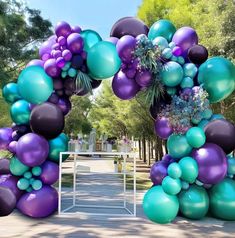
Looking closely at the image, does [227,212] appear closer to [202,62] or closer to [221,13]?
[202,62]

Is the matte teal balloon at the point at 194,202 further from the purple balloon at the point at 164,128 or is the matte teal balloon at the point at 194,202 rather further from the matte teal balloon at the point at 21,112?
the matte teal balloon at the point at 21,112

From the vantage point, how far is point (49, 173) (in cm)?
815

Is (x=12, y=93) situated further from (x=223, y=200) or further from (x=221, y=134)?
(x=223, y=200)

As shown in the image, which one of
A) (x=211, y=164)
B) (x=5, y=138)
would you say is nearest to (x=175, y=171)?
(x=211, y=164)

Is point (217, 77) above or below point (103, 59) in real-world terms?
below

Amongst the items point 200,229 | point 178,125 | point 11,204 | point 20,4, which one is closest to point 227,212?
point 200,229

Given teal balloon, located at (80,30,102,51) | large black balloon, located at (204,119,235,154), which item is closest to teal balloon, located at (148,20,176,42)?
teal balloon, located at (80,30,102,51)

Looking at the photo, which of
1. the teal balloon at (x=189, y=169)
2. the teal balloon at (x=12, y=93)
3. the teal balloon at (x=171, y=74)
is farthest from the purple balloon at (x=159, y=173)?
the teal balloon at (x=12, y=93)

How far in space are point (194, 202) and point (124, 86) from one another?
291 centimetres

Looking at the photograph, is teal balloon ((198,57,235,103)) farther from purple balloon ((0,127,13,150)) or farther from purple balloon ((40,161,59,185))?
purple balloon ((0,127,13,150))

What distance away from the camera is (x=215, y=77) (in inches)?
307

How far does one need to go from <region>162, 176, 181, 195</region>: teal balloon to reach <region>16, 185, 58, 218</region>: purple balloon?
98.7 inches

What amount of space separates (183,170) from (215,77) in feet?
6.96

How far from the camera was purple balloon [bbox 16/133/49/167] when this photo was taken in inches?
305
